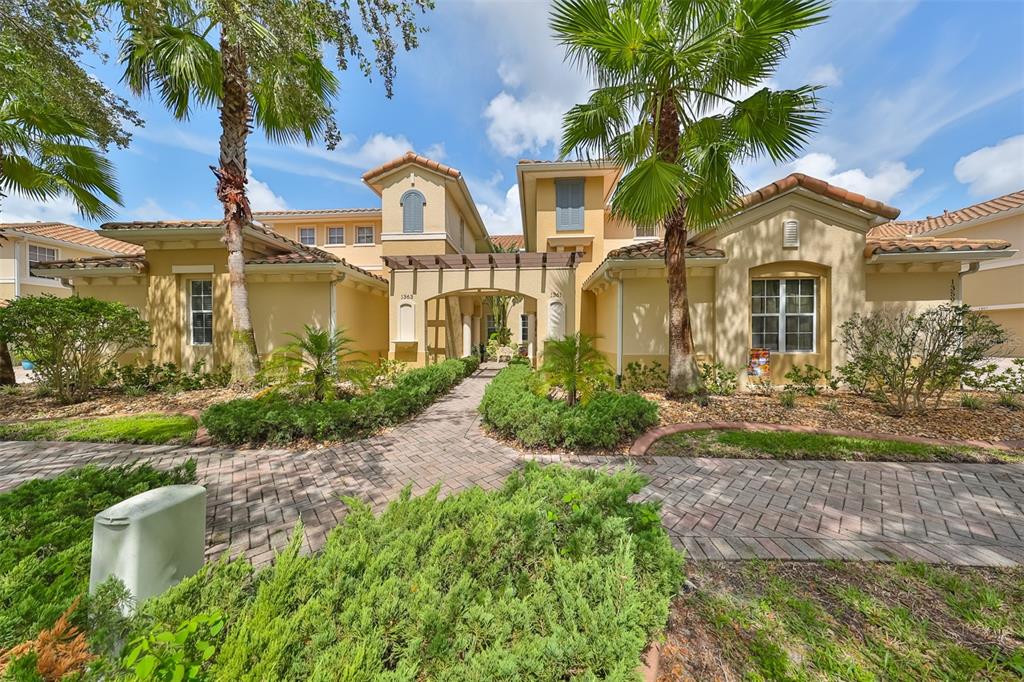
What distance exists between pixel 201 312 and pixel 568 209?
1373 centimetres

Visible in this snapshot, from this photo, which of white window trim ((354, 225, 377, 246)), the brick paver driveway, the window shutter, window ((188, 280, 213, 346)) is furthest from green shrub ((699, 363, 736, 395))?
white window trim ((354, 225, 377, 246))

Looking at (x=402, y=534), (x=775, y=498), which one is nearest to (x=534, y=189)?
(x=775, y=498)

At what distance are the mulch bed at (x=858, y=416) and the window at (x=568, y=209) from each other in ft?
30.4

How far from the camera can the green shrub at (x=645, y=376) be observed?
10.4 m

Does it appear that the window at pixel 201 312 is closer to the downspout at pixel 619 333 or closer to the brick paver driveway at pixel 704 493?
the brick paver driveway at pixel 704 493

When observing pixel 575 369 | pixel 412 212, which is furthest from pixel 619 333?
pixel 412 212

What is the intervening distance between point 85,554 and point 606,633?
10.2 feet

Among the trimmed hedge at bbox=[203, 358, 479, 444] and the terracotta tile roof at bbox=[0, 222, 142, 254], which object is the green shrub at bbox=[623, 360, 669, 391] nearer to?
the trimmed hedge at bbox=[203, 358, 479, 444]

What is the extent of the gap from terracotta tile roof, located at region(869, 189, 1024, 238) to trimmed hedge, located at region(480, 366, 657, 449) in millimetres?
17569

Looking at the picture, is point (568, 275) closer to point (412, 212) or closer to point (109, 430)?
point (412, 212)

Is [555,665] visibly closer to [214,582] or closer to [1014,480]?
[214,582]

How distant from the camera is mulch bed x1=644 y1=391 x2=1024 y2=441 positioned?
252 inches

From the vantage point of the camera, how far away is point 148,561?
82.0 inches

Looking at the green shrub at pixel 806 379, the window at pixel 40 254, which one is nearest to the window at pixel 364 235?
the window at pixel 40 254
